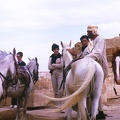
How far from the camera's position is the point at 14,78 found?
948 centimetres

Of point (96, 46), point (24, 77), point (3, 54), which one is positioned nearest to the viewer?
point (96, 46)

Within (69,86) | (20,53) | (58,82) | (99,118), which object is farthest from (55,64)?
(69,86)

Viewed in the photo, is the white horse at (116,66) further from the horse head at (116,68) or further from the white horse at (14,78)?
the white horse at (14,78)

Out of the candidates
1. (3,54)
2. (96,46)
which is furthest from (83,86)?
(3,54)

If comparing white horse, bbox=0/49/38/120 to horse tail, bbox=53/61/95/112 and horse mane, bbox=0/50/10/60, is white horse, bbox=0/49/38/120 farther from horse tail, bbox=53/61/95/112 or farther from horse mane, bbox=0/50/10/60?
horse tail, bbox=53/61/95/112

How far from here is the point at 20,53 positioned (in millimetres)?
12406

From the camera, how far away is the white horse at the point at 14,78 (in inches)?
352

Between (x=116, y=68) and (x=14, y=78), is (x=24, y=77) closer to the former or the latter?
(x=14, y=78)

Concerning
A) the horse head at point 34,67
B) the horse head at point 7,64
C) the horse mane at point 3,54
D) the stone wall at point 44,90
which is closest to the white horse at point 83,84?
the horse head at point 7,64

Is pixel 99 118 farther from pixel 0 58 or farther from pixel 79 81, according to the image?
pixel 0 58

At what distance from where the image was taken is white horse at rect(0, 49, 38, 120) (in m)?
8.95

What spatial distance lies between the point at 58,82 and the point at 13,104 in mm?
2212

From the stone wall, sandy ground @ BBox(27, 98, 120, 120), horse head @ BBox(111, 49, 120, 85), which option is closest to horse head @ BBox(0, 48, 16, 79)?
sandy ground @ BBox(27, 98, 120, 120)

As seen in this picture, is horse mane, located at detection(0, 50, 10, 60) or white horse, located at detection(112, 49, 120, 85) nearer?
horse mane, located at detection(0, 50, 10, 60)
